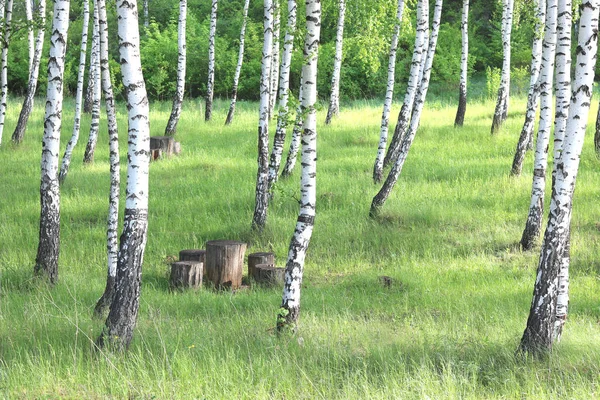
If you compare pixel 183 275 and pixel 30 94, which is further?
pixel 30 94

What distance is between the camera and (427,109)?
2400 centimetres

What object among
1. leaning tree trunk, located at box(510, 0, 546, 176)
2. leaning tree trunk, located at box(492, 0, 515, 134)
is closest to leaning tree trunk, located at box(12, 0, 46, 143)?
leaning tree trunk, located at box(492, 0, 515, 134)

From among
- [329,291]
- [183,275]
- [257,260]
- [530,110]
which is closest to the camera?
[329,291]

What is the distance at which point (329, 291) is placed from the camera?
9.29 meters

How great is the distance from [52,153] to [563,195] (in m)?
5.87

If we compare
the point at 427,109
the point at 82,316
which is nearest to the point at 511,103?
the point at 427,109

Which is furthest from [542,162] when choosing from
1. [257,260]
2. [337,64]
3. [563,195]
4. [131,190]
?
[337,64]

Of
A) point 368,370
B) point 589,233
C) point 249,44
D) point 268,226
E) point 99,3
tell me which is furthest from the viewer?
point 249,44

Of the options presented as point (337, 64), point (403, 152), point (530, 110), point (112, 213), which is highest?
point (337, 64)

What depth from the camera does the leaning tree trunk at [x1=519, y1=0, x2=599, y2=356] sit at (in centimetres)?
609

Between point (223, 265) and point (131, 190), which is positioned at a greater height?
point (131, 190)

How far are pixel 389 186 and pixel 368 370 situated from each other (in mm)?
6753

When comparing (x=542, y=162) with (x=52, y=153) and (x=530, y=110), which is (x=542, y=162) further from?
(x=52, y=153)

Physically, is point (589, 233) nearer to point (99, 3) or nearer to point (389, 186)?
point (389, 186)
